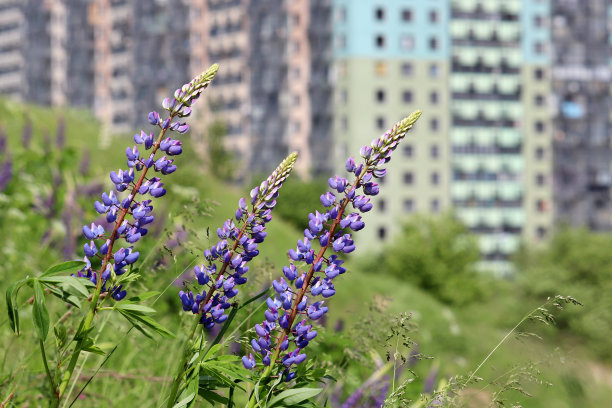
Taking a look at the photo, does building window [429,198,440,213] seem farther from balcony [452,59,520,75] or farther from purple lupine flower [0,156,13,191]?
purple lupine flower [0,156,13,191]

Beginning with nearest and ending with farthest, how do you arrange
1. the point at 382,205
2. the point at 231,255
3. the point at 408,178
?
the point at 231,255 < the point at 382,205 < the point at 408,178

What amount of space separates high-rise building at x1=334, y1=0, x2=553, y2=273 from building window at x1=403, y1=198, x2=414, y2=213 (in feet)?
0.32

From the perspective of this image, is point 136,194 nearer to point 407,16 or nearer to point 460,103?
point 407,16

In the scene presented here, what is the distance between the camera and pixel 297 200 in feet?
168

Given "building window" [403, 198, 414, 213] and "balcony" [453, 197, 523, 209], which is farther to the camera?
"balcony" [453, 197, 523, 209]

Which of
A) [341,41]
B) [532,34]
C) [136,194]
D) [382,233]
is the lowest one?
[382,233]

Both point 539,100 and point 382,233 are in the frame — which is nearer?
point 382,233

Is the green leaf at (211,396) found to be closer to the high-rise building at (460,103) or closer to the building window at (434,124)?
the high-rise building at (460,103)

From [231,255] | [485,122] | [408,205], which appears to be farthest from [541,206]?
[231,255]

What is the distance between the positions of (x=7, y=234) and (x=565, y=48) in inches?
2974

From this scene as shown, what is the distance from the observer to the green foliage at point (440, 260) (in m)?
48.9

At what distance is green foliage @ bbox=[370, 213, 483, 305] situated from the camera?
48938mm

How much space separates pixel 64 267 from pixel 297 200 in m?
49.3

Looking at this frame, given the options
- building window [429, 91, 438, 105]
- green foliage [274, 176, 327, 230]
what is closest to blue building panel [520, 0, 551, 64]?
building window [429, 91, 438, 105]
